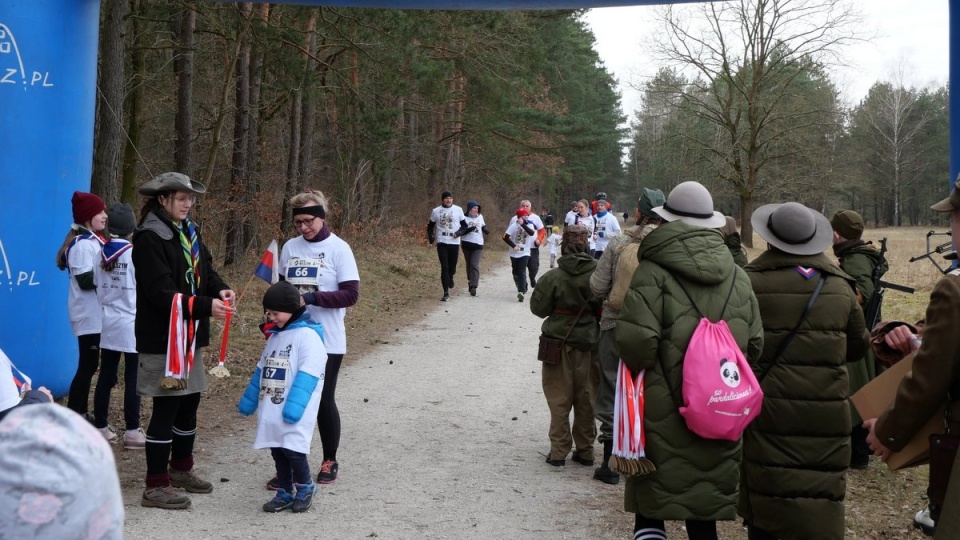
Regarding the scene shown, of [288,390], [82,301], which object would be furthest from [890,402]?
[82,301]

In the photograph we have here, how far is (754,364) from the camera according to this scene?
470 centimetres

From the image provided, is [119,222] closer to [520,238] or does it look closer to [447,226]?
[447,226]

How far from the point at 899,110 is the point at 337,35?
59386 millimetres

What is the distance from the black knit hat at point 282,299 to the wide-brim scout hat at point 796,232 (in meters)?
2.77

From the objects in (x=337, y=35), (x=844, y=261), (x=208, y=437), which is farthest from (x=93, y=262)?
(x=337, y=35)

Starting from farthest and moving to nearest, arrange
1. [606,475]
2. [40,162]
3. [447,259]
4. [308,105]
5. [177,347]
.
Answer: [308,105] → [447,259] → [40,162] → [606,475] → [177,347]

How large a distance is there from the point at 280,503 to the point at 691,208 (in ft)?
10.4

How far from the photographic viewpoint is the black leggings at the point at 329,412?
20.6ft

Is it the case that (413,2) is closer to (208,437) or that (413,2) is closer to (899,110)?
(208,437)

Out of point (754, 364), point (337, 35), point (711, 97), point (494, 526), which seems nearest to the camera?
point (754, 364)

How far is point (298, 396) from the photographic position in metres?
5.52

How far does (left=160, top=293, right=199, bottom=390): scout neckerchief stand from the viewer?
5.59 meters

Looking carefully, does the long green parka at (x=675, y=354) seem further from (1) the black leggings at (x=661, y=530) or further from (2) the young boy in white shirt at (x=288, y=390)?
(2) the young boy in white shirt at (x=288, y=390)

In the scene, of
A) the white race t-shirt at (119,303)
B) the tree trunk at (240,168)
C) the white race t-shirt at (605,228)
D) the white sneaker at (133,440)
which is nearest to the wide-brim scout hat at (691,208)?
the white race t-shirt at (119,303)
